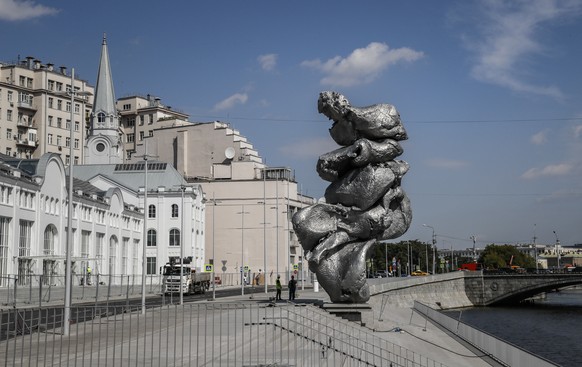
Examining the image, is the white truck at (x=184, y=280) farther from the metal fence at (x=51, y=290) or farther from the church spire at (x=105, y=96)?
the church spire at (x=105, y=96)

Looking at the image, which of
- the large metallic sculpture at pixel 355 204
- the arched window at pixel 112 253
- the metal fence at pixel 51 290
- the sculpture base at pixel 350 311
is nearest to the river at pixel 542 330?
the sculpture base at pixel 350 311

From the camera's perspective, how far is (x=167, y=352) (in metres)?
17.4

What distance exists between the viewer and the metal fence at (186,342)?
1669cm

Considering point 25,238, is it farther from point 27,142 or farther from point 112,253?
point 27,142

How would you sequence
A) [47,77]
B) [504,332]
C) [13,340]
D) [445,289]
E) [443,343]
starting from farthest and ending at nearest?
1. [47,77]
2. [445,289]
3. [504,332]
4. [443,343]
5. [13,340]

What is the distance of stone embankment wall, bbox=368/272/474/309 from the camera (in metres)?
59.6

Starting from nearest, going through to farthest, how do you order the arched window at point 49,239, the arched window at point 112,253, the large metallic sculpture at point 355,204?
the large metallic sculpture at point 355,204
the arched window at point 49,239
the arched window at point 112,253

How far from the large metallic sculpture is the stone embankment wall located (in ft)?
76.2

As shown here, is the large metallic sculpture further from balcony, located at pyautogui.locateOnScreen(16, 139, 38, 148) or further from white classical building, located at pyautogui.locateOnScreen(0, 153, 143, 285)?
balcony, located at pyautogui.locateOnScreen(16, 139, 38, 148)

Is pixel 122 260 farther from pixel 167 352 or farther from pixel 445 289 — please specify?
pixel 167 352

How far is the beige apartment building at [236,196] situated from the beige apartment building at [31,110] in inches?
524

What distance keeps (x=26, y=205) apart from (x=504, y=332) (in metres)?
34.7

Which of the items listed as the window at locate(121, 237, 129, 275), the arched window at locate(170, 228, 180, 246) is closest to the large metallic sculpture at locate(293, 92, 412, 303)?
the window at locate(121, 237, 129, 275)

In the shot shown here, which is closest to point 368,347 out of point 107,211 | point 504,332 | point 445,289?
point 504,332
